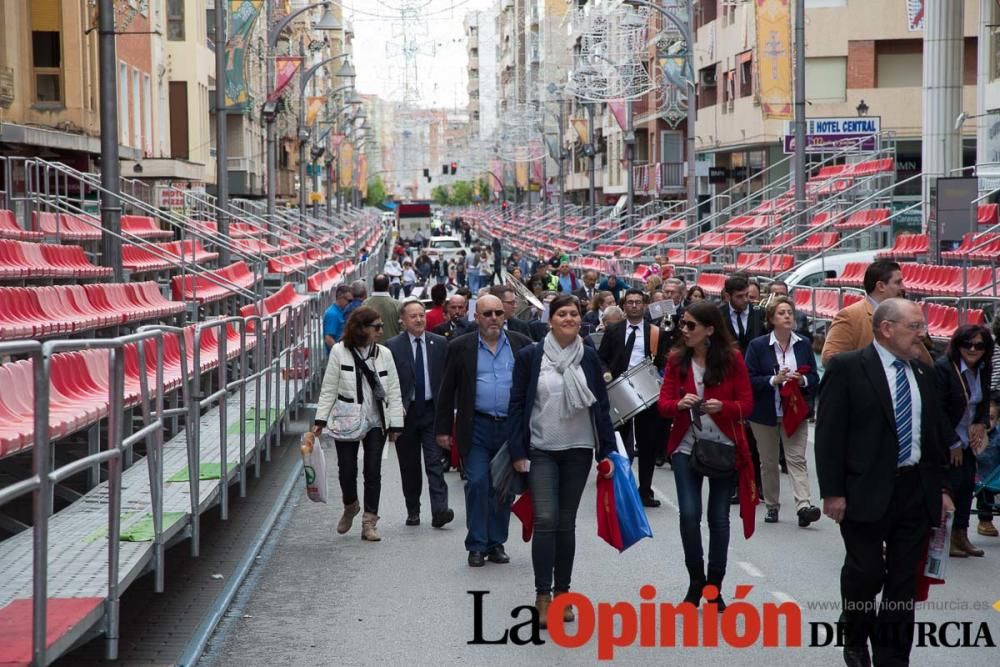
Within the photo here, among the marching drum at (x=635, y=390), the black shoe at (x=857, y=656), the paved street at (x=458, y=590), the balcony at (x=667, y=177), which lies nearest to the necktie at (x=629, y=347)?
the paved street at (x=458, y=590)

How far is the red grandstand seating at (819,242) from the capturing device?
3225cm

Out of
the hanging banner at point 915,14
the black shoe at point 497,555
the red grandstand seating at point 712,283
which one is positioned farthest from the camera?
the hanging banner at point 915,14

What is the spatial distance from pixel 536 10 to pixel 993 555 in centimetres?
9904

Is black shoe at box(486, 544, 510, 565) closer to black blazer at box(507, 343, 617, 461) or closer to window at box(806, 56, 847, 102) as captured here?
black blazer at box(507, 343, 617, 461)

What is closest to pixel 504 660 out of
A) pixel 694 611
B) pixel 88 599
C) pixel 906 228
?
pixel 694 611

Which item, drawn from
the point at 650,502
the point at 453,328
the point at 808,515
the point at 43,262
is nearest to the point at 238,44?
the point at 43,262

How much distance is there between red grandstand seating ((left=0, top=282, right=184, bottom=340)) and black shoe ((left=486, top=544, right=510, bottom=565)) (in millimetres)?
4511

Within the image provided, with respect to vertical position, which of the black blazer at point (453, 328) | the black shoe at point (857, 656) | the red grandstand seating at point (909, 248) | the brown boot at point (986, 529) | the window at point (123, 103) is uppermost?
the window at point (123, 103)

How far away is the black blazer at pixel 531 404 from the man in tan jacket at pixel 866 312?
234cm

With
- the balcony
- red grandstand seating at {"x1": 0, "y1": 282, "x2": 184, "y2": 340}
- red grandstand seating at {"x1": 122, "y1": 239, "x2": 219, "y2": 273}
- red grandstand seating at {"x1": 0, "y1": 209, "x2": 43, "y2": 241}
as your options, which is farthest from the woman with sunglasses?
the balcony

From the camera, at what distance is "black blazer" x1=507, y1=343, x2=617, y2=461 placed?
878 cm

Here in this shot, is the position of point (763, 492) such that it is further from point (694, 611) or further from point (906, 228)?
point (906, 228)

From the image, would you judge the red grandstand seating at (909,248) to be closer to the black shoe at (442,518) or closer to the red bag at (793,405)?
the red bag at (793,405)

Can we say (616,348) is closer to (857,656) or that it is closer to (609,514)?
(609,514)
